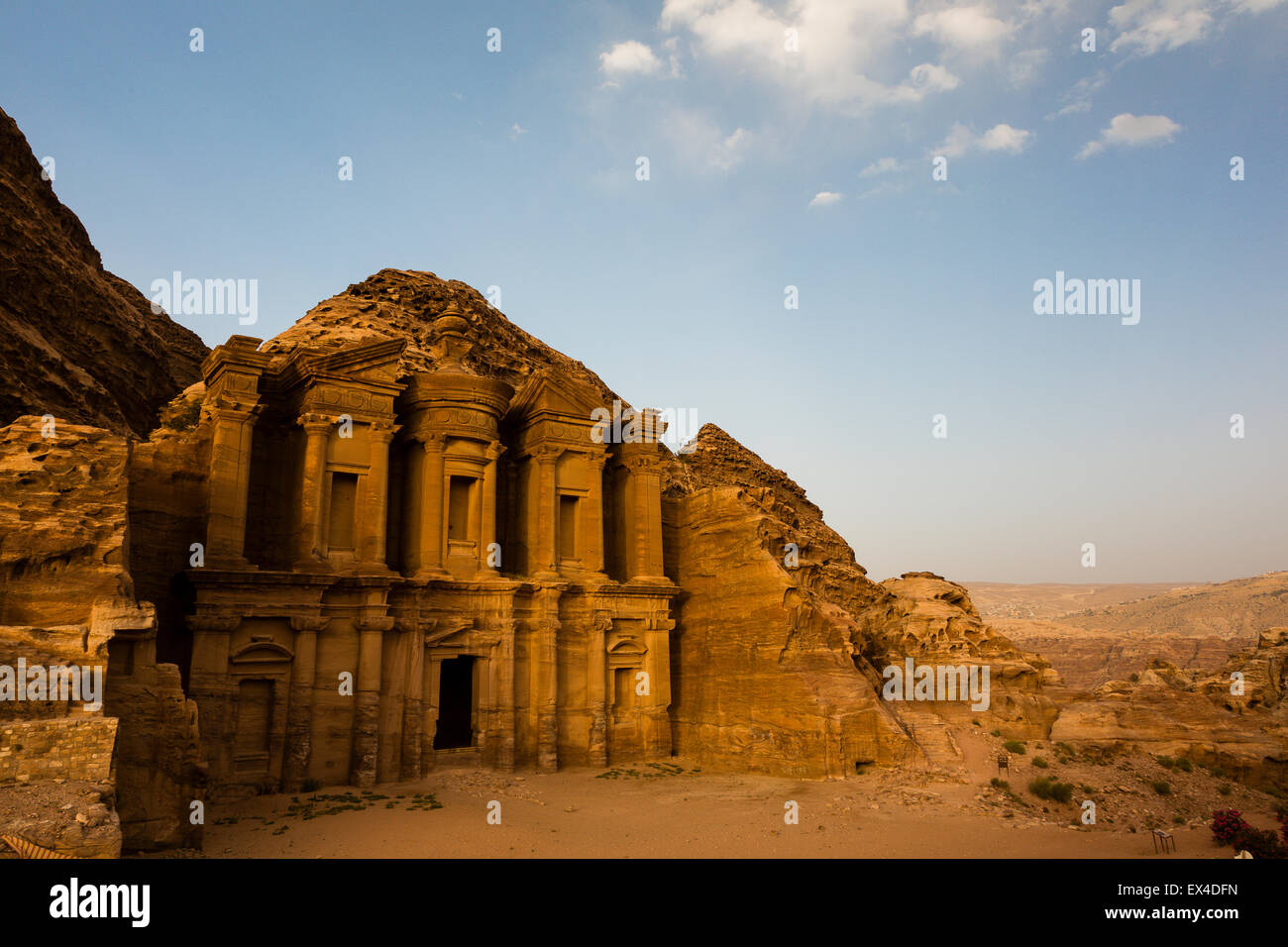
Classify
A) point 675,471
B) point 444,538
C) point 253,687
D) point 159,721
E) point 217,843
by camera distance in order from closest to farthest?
1. point 159,721
2. point 217,843
3. point 253,687
4. point 444,538
5. point 675,471

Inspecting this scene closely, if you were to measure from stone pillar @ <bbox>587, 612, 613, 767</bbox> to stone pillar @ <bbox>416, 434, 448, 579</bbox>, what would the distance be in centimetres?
562

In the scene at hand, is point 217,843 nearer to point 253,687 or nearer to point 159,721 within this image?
point 159,721

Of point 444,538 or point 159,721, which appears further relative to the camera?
point 444,538

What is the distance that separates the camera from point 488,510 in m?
26.7

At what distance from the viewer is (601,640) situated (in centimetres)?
2716

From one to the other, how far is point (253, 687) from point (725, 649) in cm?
1457

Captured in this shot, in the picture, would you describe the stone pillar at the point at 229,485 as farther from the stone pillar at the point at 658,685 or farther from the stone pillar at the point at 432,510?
the stone pillar at the point at 658,685

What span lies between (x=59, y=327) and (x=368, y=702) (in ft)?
73.3

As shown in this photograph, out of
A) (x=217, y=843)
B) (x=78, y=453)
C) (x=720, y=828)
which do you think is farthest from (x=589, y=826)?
(x=78, y=453)

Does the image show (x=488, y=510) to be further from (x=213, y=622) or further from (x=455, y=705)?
(x=213, y=622)

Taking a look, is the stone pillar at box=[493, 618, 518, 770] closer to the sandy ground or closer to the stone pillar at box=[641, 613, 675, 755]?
the sandy ground

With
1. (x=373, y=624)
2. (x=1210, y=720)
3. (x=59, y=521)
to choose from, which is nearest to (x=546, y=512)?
(x=373, y=624)

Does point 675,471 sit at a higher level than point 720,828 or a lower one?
higher

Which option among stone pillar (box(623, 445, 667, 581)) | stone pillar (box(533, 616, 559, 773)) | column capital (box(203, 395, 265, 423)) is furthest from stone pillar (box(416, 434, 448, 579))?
stone pillar (box(623, 445, 667, 581))
